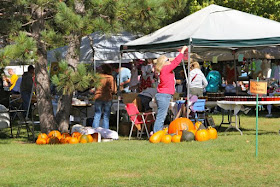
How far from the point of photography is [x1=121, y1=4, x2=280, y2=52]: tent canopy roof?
38.0ft

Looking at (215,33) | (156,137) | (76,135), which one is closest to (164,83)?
(156,137)

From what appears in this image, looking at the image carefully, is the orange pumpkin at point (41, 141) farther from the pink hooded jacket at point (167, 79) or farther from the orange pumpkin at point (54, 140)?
the pink hooded jacket at point (167, 79)

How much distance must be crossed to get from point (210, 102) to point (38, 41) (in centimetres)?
432

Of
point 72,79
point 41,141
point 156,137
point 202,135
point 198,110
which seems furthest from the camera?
point 198,110

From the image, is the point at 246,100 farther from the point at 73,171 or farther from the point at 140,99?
the point at 73,171

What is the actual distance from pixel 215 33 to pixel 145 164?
4.66 metres

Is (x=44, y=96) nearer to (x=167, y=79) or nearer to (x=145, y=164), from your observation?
(x=167, y=79)

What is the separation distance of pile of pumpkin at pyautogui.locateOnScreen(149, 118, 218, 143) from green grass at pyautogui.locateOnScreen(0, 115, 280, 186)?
22 cm

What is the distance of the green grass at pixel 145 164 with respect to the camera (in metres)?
7.14

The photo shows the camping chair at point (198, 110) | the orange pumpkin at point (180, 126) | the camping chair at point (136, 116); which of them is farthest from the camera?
the camping chair at point (198, 110)

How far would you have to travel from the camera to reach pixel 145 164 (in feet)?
27.4

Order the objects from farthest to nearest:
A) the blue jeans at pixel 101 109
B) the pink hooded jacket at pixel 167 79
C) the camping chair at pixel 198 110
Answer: the blue jeans at pixel 101 109, the camping chair at pixel 198 110, the pink hooded jacket at pixel 167 79

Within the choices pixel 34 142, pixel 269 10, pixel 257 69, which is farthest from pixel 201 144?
pixel 269 10

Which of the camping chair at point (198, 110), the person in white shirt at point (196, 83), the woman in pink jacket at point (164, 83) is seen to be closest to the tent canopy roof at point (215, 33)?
the woman in pink jacket at point (164, 83)
